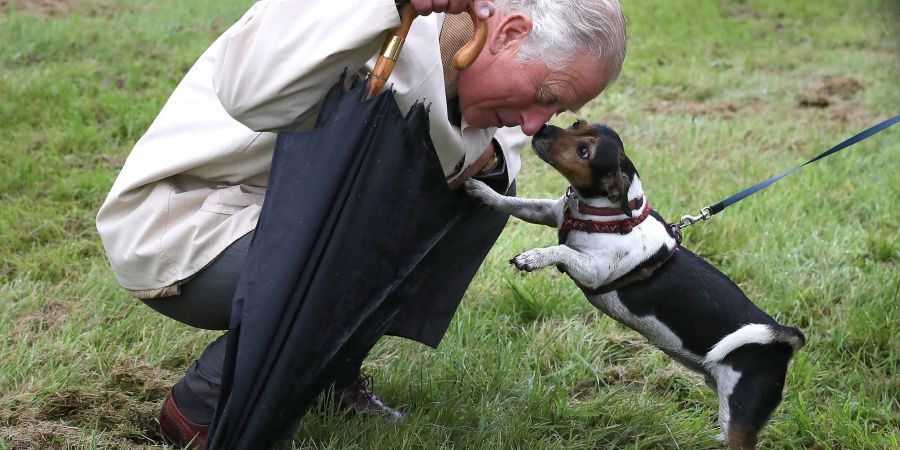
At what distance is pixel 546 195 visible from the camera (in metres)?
4.63

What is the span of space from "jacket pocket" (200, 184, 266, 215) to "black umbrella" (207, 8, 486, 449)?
0.40m

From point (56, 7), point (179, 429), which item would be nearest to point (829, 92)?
point (179, 429)

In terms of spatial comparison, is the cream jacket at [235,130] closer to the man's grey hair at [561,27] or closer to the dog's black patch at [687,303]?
the man's grey hair at [561,27]

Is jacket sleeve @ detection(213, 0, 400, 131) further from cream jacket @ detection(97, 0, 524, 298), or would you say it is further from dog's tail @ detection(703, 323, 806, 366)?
dog's tail @ detection(703, 323, 806, 366)

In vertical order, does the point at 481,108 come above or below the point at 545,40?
below

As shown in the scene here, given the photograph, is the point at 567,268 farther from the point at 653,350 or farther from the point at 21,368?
the point at 21,368

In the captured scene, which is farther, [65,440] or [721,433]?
[721,433]

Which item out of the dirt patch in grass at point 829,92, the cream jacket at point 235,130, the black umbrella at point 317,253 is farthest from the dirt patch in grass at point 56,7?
the black umbrella at point 317,253

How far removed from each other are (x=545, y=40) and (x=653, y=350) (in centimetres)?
150

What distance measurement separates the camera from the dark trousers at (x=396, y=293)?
229 centimetres

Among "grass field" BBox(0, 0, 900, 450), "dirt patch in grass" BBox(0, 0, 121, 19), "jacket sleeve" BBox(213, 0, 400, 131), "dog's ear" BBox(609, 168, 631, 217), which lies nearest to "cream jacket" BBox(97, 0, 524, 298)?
"jacket sleeve" BBox(213, 0, 400, 131)

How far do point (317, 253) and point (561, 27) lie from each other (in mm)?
779

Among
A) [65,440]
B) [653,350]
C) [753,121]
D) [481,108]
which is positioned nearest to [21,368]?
[65,440]

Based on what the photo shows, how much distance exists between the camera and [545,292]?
11.5 ft
